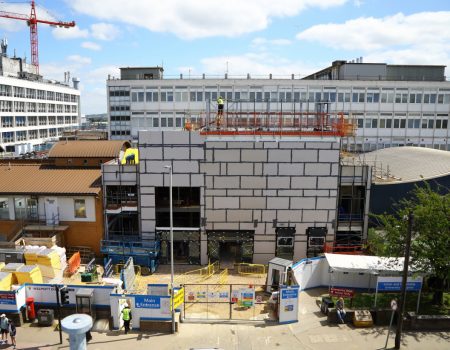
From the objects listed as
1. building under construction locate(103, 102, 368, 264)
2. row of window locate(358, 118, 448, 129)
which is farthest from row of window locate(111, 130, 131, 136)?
building under construction locate(103, 102, 368, 264)

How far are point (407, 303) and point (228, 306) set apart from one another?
10451 mm

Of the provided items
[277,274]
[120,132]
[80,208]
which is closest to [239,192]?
[277,274]

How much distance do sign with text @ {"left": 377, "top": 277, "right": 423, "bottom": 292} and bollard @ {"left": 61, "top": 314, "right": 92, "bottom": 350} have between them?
1537 centimetres

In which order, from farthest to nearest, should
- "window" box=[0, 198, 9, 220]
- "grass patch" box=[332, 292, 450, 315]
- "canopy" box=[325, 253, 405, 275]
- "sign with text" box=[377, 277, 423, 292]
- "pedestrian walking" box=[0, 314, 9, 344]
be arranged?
"window" box=[0, 198, 9, 220], "canopy" box=[325, 253, 405, 275], "grass patch" box=[332, 292, 450, 315], "sign with text" box=[377, 277, 423, 292], "pedestrian walking" box=[0, 314, 9, 344]

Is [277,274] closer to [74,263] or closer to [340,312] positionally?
[340,312]

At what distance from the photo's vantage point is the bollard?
1310cm

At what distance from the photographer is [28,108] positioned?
8362 cm

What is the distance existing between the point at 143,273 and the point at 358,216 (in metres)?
16.2

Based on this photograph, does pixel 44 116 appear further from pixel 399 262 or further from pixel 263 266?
pixel 399 262

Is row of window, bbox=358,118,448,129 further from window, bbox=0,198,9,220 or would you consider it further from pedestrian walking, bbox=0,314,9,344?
pedestrian walking, bbox=0,314,9,344

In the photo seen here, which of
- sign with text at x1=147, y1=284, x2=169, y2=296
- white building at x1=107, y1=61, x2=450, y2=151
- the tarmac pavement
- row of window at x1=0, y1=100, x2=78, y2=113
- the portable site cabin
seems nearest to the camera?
the tarmac pavement

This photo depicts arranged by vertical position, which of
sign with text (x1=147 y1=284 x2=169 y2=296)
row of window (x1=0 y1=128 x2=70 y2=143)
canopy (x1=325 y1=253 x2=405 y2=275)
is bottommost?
sign with text (x1=147 y1=284 x2=169 y2=296)

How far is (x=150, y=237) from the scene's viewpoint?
28.4 metres

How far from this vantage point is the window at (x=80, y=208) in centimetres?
2870
